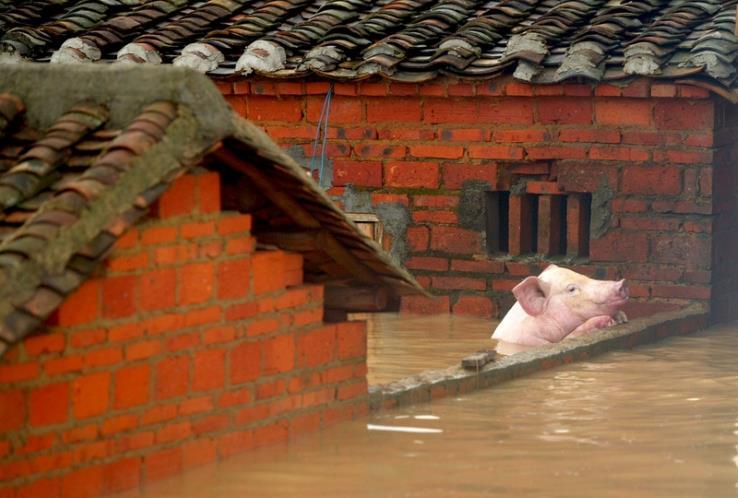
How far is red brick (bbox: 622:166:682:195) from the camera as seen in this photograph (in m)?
11.1

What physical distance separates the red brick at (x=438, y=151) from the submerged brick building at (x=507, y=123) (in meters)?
0.01

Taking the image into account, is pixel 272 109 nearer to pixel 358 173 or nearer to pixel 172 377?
pixel 358 173

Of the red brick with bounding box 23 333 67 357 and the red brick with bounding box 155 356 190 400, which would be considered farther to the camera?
the red brick with bounding box 155 356 190 400

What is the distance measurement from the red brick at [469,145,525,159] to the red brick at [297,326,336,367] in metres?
4.59

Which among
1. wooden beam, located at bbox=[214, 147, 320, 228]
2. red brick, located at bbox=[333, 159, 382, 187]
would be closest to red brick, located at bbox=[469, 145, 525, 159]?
red brick, located at bbox=[333, 159, 382, 187]

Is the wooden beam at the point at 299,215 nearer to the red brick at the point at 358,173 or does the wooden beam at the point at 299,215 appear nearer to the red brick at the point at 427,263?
the red brick at the point at 427,263

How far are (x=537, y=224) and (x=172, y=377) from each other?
593 centimetres

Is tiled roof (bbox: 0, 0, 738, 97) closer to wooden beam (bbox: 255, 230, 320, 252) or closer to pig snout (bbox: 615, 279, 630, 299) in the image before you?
pig snout (bbox: 615, 279, 630, 299)

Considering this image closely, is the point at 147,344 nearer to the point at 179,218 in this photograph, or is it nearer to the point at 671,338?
the point at 179,218

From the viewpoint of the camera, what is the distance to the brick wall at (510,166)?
1111 cm

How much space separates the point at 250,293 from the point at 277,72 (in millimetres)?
5288

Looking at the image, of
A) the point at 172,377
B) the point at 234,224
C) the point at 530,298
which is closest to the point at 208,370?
the point at 172,377

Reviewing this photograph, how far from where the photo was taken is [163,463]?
20.1ft

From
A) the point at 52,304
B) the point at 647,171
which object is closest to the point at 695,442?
the point at 52,304
